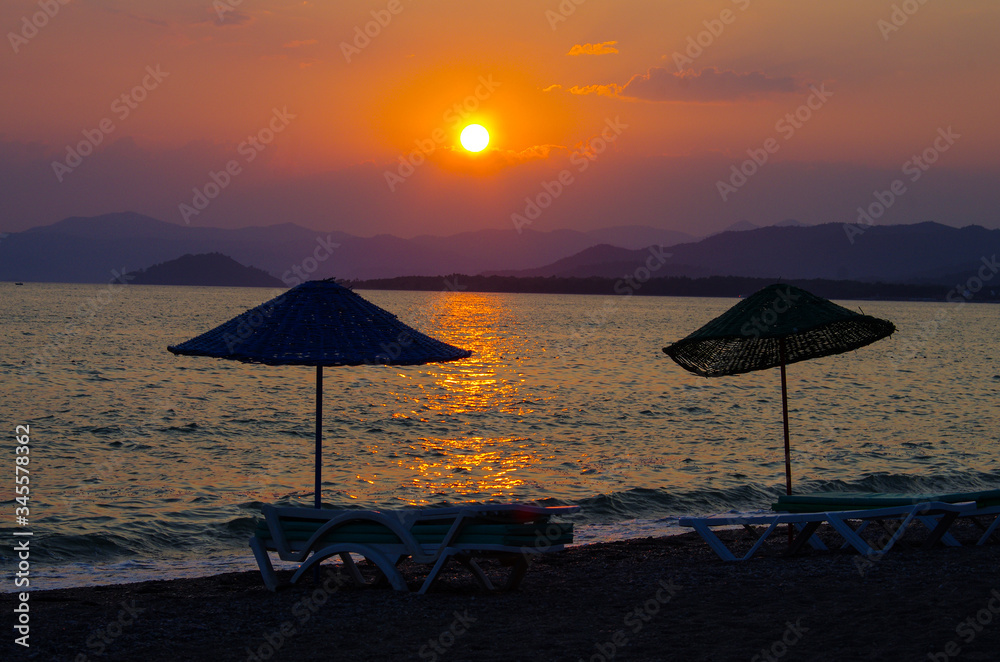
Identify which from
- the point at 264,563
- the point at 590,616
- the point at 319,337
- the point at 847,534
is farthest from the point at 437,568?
the point at 847,534

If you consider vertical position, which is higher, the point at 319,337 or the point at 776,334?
the point at 776,334

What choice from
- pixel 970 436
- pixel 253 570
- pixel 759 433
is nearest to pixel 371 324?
pixel 253 570

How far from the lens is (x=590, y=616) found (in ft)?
22.0

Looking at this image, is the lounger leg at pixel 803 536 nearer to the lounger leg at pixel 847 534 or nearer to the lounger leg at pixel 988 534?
the lounger leg at pixel 847 534

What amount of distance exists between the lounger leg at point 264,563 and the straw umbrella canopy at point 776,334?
4.36 m

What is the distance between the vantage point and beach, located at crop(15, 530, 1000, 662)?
18.6 feet

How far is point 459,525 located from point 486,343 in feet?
195

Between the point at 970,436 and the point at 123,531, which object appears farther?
the point at 970,436

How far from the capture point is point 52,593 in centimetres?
867

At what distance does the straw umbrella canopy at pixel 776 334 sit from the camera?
8.52m

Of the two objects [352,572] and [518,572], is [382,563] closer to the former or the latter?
[352,572]

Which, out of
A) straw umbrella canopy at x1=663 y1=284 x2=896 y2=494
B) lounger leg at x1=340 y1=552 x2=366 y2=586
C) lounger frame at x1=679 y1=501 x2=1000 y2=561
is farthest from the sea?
lounger frame at x1=679 y1=501 x2=1000 y2=561

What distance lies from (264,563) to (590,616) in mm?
2817

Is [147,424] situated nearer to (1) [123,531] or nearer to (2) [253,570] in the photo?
(1) [123,531]
